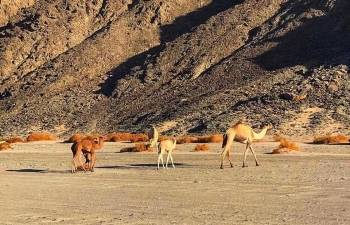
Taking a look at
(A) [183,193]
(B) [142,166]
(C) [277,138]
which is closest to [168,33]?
(C) [277,138]

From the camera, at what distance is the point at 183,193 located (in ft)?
50.2

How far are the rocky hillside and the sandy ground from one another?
1958cm

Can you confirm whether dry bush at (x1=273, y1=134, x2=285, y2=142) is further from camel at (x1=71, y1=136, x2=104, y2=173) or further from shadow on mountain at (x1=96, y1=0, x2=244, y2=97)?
shadow on mountain at (x1=96, y1=0, x2=244, y2=97)

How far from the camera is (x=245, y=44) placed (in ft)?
199

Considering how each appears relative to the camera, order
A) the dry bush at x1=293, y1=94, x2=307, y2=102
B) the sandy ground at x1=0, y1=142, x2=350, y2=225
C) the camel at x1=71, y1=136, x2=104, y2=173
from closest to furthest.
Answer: the sandy ground at x1=0, y1=142, x2=350, y2=225, the camel at x1=71, y1=136, x2=104, y2=173, the dry bush at x1=293, y1=94, x2=307, y2=102

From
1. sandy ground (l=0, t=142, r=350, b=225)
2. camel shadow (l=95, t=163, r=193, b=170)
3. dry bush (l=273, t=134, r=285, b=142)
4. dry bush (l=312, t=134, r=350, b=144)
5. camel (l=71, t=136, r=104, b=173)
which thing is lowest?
sandy ground (l=0, t=142, r=350, b=225)

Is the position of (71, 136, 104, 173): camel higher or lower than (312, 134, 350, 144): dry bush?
lower

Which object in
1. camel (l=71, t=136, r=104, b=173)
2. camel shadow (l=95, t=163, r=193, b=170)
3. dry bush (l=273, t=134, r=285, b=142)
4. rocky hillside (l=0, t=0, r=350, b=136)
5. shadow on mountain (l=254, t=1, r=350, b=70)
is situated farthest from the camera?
shadow on mountain (l=254, t=1, r=350, b=70)

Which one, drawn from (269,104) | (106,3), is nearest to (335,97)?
(269,104)

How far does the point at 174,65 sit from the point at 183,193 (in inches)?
1839

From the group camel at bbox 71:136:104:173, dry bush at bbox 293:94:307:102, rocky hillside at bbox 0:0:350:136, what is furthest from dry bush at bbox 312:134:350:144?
camel at bbox 71:136:104:173

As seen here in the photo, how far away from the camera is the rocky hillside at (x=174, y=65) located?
153 ft

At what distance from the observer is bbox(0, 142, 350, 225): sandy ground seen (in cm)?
1180

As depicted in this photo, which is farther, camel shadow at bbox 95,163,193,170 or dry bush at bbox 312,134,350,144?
dry bush at bbox 312,134,350,144
